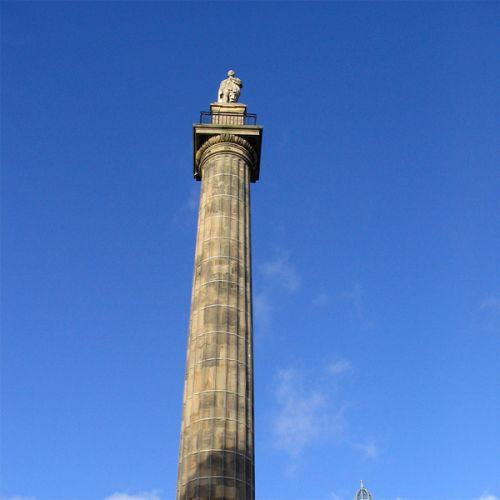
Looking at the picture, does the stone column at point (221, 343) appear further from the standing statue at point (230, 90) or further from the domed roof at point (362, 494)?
the domed roof at point (362, 494)

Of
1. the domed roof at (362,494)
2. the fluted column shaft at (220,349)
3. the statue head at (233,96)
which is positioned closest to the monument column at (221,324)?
the fluted column shaft at (220,349)

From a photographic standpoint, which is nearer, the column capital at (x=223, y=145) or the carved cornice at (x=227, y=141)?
the column capital at (x=223, y=145)

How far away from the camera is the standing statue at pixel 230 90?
34438 millimetres

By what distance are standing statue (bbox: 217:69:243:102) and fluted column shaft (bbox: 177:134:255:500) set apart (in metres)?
4.02

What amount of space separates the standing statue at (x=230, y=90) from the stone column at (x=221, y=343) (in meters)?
3.35

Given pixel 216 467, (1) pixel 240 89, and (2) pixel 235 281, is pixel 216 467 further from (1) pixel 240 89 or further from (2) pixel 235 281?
(1) pixel 240 89

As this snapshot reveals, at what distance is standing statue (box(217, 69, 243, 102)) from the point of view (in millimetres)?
34438

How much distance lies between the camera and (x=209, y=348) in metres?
25.0

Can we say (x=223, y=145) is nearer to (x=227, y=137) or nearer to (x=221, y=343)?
(x=227, y=137)

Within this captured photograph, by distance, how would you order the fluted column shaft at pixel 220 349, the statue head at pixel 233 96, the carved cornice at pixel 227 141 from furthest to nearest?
1. the statue head at pixel 233 96
2. the carved cornice at pixel 227 141
3. the fluted column shaft at pixel 220 349

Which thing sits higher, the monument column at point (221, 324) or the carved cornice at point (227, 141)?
the carved cornice at point (227, 141)

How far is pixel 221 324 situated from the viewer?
83.7ft

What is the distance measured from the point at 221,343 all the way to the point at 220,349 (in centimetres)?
25

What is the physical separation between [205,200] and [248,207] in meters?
1.90
